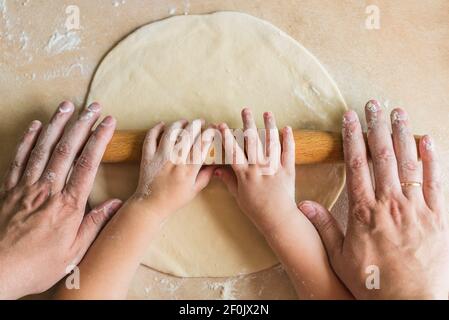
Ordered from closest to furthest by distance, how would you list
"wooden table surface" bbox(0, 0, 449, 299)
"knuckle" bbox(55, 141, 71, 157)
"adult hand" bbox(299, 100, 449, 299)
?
"adult hand" bbox(299, 100, 449, 299), "knuckle" bbox(55, 141, 71, 157), "wooden table surface" bbox(0, 0, 449, 299)

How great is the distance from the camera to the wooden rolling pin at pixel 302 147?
3.79ft

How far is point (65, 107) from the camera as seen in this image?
1.25 meters

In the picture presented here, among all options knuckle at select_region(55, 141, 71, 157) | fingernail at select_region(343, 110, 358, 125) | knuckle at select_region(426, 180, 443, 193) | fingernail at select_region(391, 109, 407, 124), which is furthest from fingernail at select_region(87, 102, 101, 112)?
knuckle at select_region(426, 180, 443, 193)

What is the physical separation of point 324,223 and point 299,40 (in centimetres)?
54

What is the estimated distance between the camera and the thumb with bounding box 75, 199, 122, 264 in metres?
1.18

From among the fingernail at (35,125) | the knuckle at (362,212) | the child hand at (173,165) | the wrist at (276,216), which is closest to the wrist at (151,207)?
the child hand at (173,165)

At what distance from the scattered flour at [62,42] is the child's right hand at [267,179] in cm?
55

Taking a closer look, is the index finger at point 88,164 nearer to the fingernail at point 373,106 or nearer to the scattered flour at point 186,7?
the scattered flour at point 186,7

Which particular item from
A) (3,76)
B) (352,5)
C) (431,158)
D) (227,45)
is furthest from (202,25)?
(431,158)

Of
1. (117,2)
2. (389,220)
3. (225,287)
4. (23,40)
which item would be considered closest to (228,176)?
(225,287)

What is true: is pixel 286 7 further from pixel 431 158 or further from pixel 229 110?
pixel 431 158

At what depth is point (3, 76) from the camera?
1.35 meters

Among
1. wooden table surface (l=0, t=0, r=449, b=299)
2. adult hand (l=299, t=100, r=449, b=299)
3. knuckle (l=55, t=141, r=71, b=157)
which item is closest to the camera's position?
adult hand (l=299, t=100, r=449, b=299)

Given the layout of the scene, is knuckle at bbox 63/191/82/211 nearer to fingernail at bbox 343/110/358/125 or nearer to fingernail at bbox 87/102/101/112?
fingernail at bbox 87/102/101/112
